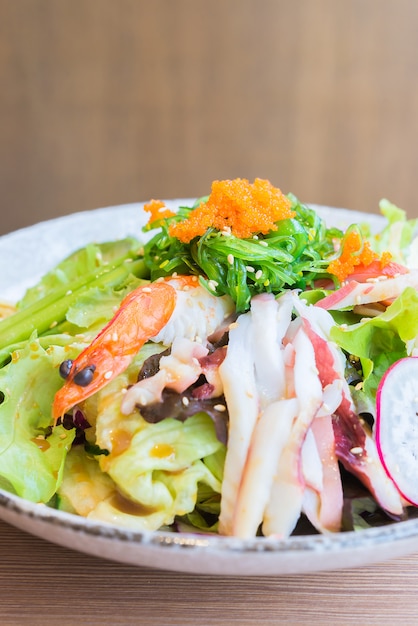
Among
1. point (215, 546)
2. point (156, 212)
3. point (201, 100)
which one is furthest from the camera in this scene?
point (201, 100)

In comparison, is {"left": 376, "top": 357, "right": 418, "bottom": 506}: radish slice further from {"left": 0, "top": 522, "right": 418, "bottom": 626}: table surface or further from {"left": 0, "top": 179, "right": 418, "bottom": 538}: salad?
{"left": 0, "top": 522, "right": 418, "bottom": 626}: table surface

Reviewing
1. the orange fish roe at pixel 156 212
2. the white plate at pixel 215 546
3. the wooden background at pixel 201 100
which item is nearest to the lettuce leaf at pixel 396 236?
the orange fish roe at pixel 156 212

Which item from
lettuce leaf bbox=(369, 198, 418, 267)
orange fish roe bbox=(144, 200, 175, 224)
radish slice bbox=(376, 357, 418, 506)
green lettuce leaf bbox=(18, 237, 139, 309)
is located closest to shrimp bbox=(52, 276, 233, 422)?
orange fish roe bbox=(144, 200, 175, 224)

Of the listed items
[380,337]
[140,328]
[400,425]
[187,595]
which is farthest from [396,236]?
[187,595]

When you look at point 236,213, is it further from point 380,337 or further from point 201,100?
point 201,100

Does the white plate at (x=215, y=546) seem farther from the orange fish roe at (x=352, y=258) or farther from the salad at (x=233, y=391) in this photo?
the orange fish roe at (x=352, y=258)

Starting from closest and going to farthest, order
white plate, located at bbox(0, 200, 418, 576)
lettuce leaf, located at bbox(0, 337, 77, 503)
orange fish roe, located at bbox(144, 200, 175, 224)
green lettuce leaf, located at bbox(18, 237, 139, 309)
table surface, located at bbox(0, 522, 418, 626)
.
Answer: white plate, located at bbox(0, 200, 418, 576), table surface, located at bbox(0, 522, 418, 626), lettuce leaf, located at bbox(0, 337, 77, 503), orange fish roe, located at bbox(144, 200, 175, 224), green lettuce leaf, located at bbox(18, 237, 139, 309)
